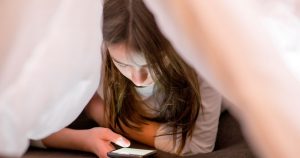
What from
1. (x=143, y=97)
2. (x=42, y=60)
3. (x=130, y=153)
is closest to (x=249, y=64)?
(x=42, y=60)

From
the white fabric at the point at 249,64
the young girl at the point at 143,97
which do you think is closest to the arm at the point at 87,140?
the young girl at the point at 143,97

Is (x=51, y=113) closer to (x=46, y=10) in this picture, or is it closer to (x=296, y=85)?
(x=46, y=10)

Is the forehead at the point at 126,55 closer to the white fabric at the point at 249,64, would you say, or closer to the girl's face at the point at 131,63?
→ the girl's face at the point at 131,63

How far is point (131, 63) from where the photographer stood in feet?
2.73

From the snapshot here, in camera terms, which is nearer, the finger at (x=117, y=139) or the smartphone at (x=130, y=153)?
the smartphone at (x=130, y=153)

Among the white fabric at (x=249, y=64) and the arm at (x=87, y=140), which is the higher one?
the white fabric at (x=249, y=64)

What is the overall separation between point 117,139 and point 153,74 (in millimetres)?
209

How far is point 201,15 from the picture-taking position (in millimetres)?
546

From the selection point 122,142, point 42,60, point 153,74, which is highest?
point 42,60

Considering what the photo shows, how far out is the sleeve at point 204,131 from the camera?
3.02ft

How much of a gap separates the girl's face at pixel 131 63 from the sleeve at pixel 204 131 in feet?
0.40

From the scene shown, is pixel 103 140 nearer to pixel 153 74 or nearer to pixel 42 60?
pixel 153 74

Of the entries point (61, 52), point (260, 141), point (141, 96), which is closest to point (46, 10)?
point (61, 52)

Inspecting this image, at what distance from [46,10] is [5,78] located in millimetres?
125
